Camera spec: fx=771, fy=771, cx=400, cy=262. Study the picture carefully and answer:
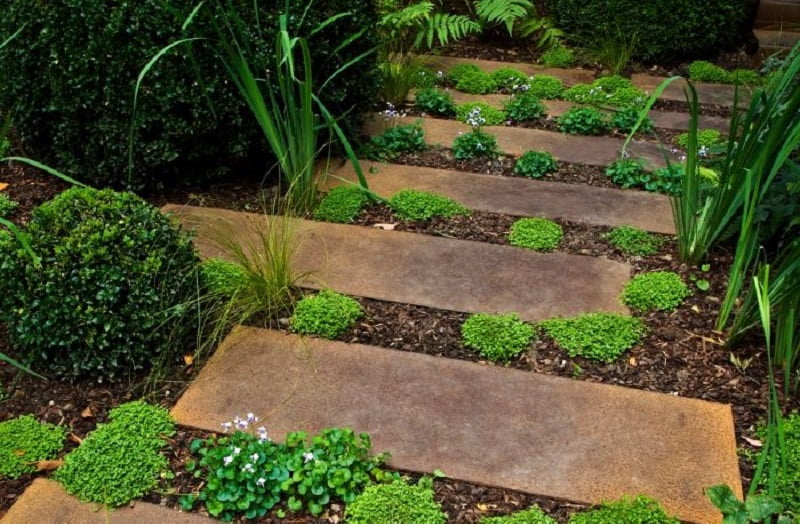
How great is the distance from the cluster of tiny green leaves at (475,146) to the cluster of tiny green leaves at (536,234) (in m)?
0.73

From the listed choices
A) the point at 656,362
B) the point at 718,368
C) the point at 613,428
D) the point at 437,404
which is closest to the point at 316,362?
the point at 437,404

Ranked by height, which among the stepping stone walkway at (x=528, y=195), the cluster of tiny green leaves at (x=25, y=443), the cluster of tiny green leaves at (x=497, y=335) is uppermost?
the stepping stone walkway at (x=528, y=195)

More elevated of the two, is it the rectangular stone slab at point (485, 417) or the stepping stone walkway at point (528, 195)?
the stepping stone walkway at point (528, 195)

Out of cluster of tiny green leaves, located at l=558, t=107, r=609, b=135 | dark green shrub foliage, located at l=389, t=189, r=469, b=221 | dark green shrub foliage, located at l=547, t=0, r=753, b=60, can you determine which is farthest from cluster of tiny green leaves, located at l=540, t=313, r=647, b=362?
dark green shrub foliage, located at l=547, t=0, r=753, b=60

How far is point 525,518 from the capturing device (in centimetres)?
190

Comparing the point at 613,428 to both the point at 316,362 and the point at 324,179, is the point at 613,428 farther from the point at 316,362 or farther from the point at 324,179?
the point at 324,179

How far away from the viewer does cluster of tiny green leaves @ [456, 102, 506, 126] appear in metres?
4.25

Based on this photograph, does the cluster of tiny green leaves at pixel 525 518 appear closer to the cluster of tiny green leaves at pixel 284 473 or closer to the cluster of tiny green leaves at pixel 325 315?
the cluster of tiny green leaves at pixel 284 473

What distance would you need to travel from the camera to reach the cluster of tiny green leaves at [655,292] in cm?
270

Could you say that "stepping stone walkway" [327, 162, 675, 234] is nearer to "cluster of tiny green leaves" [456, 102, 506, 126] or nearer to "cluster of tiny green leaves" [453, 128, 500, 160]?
"cluster of tiny green leaves" [453, 128, 500, 160]

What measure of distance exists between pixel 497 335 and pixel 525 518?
73 cm

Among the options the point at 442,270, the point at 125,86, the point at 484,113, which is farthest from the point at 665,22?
the point at 125,86

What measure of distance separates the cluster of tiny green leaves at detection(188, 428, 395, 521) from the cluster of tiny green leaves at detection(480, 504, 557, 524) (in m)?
0.29

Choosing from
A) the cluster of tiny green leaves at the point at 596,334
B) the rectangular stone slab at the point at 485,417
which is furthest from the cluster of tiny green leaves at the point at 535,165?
the rectangular stone slab at the point at 485,417
